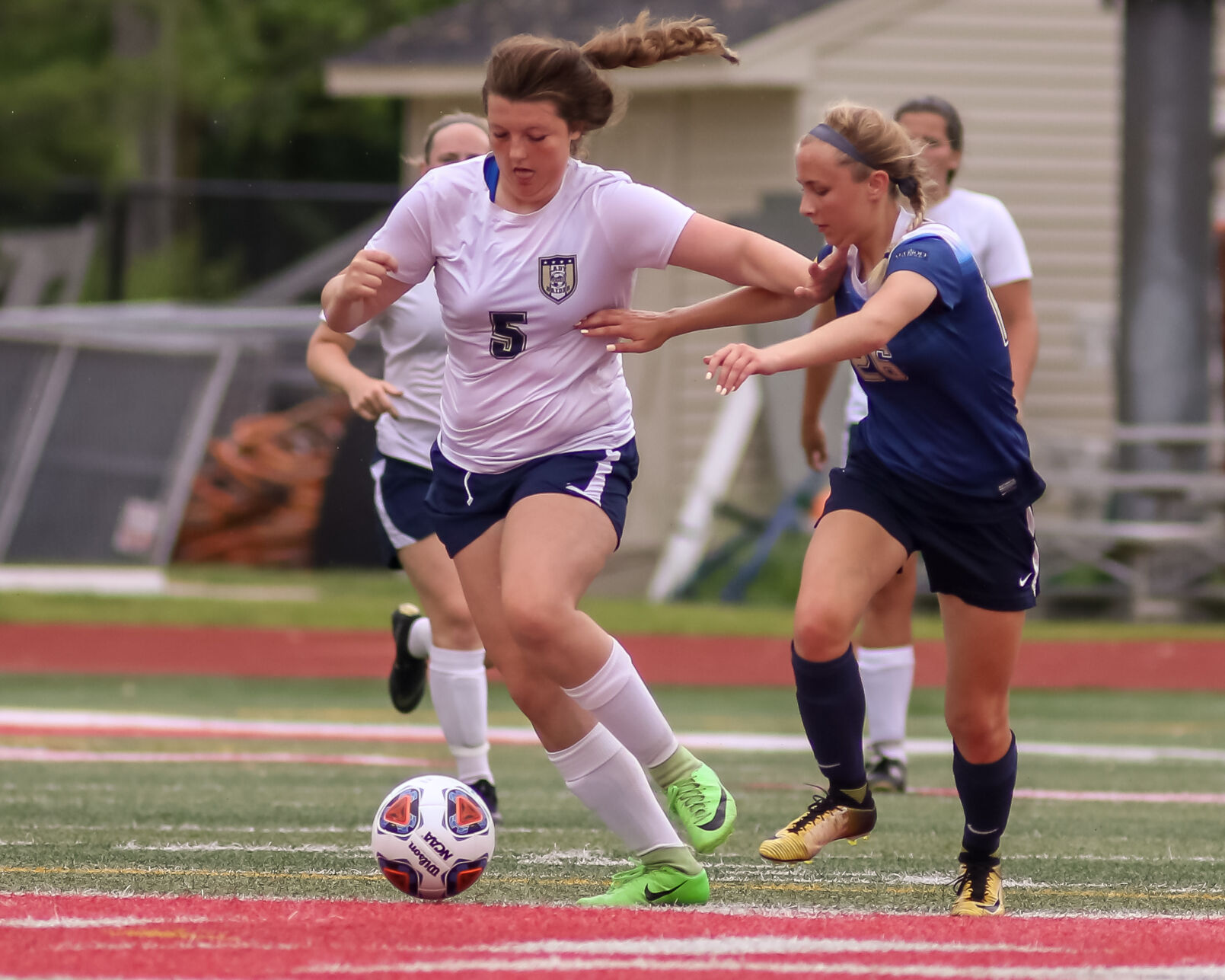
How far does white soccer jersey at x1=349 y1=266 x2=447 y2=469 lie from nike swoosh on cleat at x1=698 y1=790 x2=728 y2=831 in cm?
222

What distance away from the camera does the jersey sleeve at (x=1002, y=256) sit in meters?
7.43

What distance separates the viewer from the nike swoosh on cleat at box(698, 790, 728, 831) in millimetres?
5098

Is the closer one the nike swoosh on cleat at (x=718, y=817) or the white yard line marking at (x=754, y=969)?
the white yard line marking at (x=754, y=969)

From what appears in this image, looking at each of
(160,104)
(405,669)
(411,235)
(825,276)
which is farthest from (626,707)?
(160,104)

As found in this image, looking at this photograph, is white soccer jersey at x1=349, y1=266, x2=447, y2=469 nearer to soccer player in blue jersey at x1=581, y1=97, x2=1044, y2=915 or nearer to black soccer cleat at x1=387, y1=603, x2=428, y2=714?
black soccer cleat at x1=387, y1=603, x2=428, y2=714

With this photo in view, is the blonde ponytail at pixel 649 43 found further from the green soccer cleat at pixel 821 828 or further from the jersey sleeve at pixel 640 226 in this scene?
the green soccer cleat at pixel 821 828

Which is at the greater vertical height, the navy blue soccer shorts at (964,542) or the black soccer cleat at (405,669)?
the navy blue soccer shorts at (964,542)

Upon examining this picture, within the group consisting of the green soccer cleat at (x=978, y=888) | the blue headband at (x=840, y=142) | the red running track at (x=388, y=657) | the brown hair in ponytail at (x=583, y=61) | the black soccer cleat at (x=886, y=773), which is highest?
the brown hair in ponytail at (x=583, y=61)

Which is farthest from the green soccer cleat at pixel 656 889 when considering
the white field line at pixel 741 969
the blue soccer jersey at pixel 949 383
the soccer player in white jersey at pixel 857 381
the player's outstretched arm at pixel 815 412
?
→ the soccer player in white jersey at pixel 857 381

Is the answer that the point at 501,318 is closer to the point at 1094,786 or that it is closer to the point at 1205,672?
the point at 1094,786

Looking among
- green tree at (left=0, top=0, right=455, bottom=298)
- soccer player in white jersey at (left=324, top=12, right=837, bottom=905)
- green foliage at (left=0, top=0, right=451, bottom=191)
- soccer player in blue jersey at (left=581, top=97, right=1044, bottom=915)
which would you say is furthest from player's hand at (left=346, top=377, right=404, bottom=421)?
green foliage at (left=0, top=0, right=451, bottom=191)

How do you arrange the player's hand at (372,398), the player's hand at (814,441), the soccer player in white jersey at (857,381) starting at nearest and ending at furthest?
the player's hand at (372,398), the player's hand at (814,441), the soccer player in white jersey at (857,381)

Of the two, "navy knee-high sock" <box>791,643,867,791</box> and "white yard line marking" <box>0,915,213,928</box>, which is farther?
"navy knee-high sock" <box>791,643,867,791</box>

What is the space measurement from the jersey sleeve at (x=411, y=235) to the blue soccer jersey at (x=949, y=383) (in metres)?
1.05
